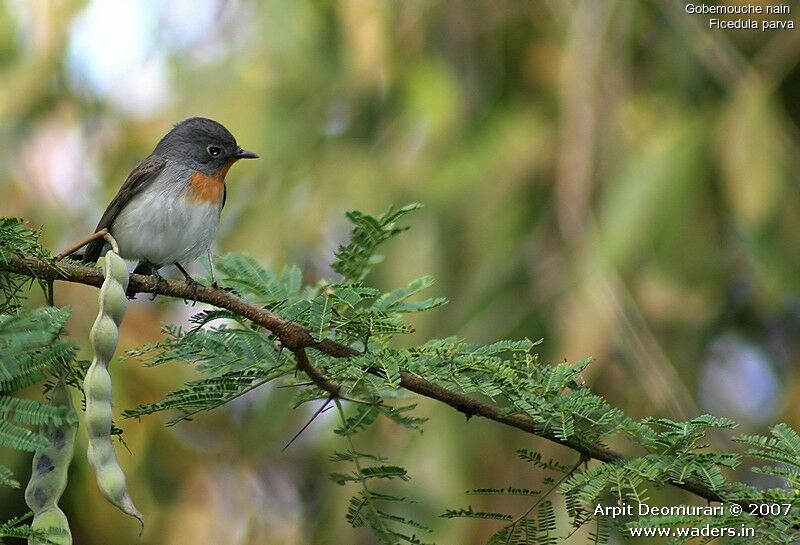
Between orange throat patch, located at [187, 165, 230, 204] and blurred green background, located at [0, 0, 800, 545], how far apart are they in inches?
13.0

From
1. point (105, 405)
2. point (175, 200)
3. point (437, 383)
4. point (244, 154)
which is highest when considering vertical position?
point (244, 154)

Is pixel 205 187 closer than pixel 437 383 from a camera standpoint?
No

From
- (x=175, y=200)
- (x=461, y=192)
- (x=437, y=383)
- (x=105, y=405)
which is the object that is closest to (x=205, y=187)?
(x=175, y=200)

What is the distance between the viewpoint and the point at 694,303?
177 inches

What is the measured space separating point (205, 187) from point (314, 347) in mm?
2154

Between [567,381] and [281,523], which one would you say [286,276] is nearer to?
[567,381]

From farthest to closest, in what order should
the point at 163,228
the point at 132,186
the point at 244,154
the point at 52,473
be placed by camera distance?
1. the point at 244,154
2. the point at 132,186
3. the point at 163,228
4. the point at 52,473

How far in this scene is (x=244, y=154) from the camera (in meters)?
4.61

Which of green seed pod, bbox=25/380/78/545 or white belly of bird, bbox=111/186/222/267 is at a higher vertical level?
white belly of bird, bbox=111/186/222/267

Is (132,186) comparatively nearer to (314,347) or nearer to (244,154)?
(244,154)

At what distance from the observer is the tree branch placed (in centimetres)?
227

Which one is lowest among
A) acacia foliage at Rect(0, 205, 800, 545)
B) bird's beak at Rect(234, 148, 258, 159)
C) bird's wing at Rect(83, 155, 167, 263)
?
acacia foliage at Rect(0, 205, 800, 545)

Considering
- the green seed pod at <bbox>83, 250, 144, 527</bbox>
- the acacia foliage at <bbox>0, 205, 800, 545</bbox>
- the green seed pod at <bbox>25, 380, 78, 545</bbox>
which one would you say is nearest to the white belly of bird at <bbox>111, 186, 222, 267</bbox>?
the acacia foliage at <bbox>0, 205, 800, 545</bbox>

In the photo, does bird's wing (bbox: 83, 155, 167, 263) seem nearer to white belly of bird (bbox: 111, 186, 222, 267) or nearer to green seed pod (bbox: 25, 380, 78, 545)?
white belly of bird (bbox: 111, 186, 222, 267)
